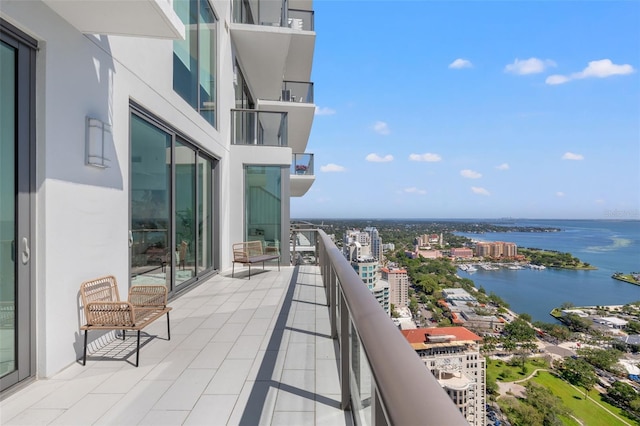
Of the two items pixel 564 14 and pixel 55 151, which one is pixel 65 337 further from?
pixel 564 14

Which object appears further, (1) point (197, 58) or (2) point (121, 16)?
(1) point (197, 58)

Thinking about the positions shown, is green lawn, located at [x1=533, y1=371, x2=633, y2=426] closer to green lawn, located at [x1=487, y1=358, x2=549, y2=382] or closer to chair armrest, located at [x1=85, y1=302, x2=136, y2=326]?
green lawn, located at [x1=487, y1=358, x2=549, y2=382]

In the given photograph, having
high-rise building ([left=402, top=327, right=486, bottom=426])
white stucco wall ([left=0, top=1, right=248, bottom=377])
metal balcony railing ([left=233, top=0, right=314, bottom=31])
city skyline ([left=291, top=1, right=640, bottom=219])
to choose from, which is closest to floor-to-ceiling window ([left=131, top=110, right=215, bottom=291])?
white stucco wall ([left=0, top=1, right=248, bottom=377])

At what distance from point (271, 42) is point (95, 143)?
6545 mm

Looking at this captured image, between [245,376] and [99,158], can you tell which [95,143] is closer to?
[99,158]

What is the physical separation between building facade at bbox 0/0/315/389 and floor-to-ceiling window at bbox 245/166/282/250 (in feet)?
2.83

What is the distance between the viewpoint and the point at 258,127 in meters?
8.32

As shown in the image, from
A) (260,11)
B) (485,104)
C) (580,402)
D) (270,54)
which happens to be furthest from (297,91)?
(485,104)

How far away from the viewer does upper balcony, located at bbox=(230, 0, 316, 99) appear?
26.6 feet

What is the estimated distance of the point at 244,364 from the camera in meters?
2.88

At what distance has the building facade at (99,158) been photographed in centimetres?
242

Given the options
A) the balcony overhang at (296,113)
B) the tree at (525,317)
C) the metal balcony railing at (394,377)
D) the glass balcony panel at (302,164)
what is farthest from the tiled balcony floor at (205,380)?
the balcony overhang at (296,113)

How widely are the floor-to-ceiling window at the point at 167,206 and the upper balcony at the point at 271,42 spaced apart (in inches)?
142

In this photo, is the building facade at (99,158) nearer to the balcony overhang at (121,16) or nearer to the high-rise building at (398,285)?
the balcony overhang at (121,16)
